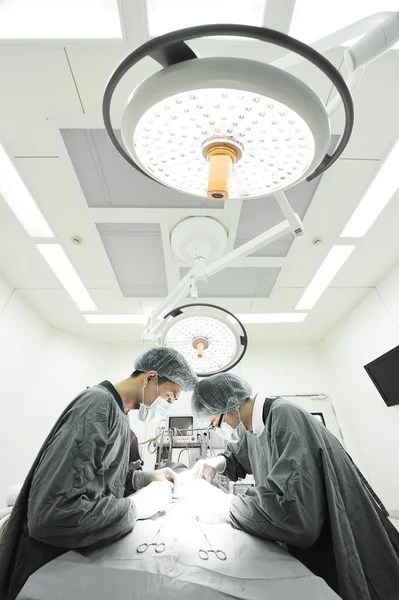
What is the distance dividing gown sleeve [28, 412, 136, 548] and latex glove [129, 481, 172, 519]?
0.56 ft

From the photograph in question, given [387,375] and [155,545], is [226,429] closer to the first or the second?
Result: [155,545]

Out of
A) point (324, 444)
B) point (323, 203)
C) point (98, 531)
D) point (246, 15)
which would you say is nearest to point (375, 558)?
point (324, 444)

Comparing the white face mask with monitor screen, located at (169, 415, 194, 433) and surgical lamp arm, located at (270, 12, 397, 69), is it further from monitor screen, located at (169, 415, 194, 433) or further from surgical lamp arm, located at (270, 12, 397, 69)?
surgical lamp arm, located at (270, 12, 397, 69)

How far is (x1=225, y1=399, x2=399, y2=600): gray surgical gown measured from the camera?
2.82ft

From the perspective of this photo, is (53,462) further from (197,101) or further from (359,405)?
(359,405)

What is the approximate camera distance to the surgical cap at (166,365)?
52.4 inches

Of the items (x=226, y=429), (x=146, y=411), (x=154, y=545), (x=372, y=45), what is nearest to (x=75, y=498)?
(x=154, y=545)

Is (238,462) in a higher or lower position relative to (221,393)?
lower

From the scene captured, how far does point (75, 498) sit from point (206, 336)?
2.03ft

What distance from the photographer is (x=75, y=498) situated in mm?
783

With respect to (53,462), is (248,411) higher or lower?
higher

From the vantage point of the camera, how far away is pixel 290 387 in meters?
3.21

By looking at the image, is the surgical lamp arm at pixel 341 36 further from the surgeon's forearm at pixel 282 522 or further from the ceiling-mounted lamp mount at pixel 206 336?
the surgeon's forearm at pixel 282 522

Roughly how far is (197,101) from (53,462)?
39.8 inches
